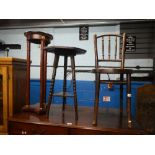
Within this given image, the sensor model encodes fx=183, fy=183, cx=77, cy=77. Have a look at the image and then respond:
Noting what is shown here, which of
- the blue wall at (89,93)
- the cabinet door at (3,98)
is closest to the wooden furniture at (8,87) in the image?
the cabinet door at (3,98)

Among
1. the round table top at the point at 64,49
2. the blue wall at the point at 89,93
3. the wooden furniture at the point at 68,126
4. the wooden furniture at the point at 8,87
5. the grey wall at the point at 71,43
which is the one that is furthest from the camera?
the grey wall at the point at 71,43

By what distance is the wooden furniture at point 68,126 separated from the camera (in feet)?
4.51

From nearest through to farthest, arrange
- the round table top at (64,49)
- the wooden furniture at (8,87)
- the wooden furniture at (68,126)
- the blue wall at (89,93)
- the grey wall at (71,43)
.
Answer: the wooden furniture at (68,126), the round table top at (64,49), the wooden furniture at (8,87), the blue wall at (89,93), the grey wall at (71,43)

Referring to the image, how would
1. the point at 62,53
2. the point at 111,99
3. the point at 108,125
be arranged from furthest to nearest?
the point at 111,99, the point at 62,53, the point at 108,125

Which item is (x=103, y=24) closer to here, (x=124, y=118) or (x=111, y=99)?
(x=111, y=99)

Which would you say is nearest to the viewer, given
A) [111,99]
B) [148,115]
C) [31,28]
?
[148,115]

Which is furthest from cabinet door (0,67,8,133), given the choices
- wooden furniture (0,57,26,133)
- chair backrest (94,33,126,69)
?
chair backrest (94,33,126,69)

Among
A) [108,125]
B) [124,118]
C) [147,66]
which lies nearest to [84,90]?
[147,66]

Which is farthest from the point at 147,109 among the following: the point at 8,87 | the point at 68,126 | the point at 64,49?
the point at 8,87

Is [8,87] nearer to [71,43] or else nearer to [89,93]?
[89,93]

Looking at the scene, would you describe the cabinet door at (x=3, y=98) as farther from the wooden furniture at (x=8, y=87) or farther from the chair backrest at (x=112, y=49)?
the chair backrest at (x=112, y=49)

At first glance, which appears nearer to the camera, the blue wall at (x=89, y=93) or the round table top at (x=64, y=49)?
the round table top at (x=64, y=49)
